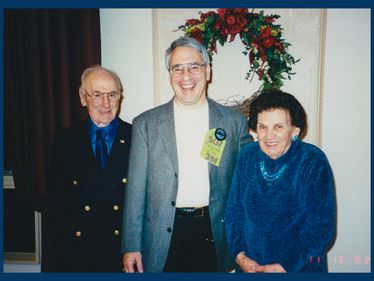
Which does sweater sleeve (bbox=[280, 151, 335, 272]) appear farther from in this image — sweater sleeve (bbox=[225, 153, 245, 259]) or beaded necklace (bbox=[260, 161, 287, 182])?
sweater sleeve (bbox=[225, 153, 245, 259])

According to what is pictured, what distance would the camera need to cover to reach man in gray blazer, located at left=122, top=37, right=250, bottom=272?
1864 millimetres

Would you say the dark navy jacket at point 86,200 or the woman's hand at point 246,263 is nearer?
the woman's hand at point 246,263

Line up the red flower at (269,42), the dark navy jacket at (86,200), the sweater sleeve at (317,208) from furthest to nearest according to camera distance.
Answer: the red flower at (269,42) → the dark navy jacket at (86,200) → the sweater sleeve at (317,208)

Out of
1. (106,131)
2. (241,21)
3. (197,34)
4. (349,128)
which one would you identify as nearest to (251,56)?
(241,21)

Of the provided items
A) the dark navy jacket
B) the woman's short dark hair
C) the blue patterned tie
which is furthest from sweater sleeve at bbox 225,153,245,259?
the blue patterned tie

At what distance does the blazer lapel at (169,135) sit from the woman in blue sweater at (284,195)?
441 millimetres

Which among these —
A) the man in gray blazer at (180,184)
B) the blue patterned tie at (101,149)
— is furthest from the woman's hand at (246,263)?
the blue patterned tie at (101,149)

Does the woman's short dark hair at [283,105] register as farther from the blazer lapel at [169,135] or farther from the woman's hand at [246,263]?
the woman's hand at [246,263]

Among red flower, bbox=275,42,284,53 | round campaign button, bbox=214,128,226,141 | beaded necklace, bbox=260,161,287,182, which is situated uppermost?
red flower, bbox=275,42,284,53

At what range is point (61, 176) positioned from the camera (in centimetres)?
206

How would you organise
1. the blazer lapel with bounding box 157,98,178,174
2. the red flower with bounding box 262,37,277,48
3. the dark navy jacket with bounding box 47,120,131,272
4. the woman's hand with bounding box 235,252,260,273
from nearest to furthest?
1. the woman's hand with bounding box 235,252,260,273
2. the blazer lapel with bounding box 157,98,178,174
3. the dark navy jacket with bounding box 47,120,131,272
4. the red flower with bounding box 262,37,277,48

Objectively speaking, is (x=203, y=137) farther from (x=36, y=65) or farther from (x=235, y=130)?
(x=36, y=65)

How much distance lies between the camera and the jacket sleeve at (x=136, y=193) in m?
1.87

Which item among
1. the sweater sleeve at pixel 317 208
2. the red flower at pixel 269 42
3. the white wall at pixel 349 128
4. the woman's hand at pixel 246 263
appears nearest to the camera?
the sweater sleeve at pixel 317 208
